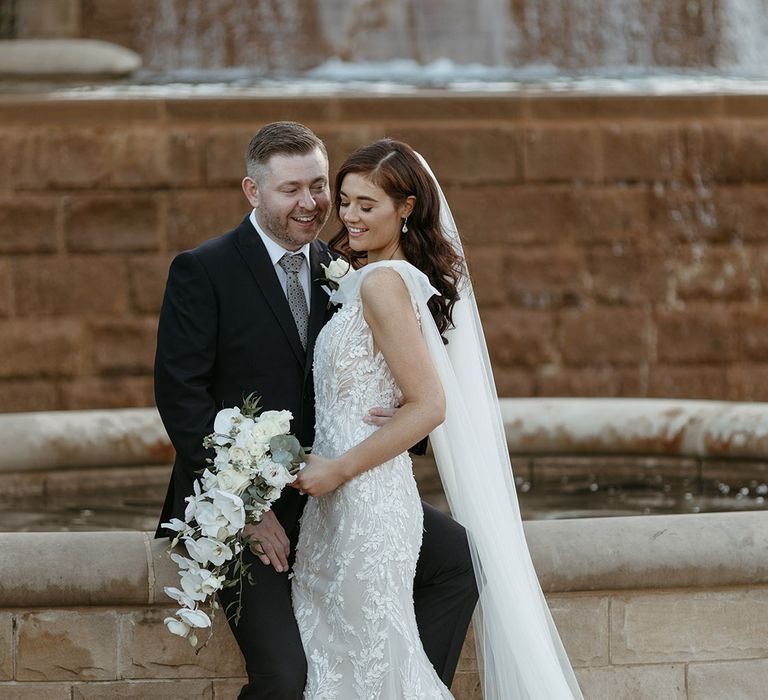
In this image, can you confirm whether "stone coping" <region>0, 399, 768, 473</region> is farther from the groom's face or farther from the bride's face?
the bride's face

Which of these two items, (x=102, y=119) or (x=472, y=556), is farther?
(x=102, y=119)

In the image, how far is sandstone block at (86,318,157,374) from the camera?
8.40 metres

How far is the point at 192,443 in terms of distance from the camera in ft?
11.7

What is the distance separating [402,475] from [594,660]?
0.81 meters

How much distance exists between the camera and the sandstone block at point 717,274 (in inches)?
344

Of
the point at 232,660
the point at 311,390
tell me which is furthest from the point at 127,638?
the point at 311,390

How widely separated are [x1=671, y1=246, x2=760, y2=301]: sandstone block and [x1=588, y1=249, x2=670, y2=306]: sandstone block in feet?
0.49

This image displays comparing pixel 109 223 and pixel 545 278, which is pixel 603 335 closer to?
pixel 545 278

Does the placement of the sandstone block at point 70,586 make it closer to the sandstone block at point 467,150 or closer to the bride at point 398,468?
the bride at point 398,468

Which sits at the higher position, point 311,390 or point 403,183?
point 403,183

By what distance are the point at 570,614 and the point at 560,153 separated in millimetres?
5102

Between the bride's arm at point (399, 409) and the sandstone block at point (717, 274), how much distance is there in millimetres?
5584

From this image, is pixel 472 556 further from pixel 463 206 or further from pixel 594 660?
pixel 463 206

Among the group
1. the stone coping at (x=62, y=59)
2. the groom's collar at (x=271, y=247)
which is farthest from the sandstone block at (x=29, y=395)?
the groom's collar at (x=271, y=247)
